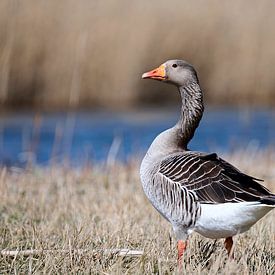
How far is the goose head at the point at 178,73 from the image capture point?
509cm

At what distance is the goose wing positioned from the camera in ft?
14.1

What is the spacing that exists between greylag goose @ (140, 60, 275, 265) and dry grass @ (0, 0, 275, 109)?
8.92 m

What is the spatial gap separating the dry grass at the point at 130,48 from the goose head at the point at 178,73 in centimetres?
858

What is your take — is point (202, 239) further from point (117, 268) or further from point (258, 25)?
point (258, 25)

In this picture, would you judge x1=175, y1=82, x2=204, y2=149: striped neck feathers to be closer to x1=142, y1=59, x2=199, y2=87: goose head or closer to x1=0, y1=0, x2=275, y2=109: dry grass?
x1=142, y1=59, x2=199, y2=87: goose head

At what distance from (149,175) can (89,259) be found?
0.71 metres

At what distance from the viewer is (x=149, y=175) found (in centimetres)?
473

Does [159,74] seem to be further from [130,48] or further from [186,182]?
[130,48]

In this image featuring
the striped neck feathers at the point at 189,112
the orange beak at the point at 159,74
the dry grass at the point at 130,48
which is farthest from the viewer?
the dry grass at the point at 130,48

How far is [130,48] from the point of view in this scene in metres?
15.4

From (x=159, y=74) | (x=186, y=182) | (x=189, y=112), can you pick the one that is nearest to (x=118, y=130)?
(x=159, y=74)

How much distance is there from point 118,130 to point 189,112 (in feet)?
32.7

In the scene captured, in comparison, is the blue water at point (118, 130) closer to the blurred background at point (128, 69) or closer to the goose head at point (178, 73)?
the blurred background at point (128, 69)

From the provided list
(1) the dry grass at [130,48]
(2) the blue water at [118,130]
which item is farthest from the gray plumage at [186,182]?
(1) the dry grass at [130,48]
